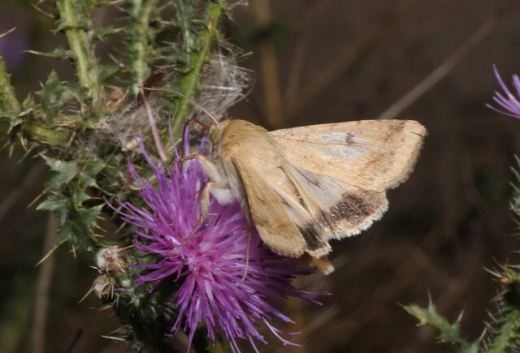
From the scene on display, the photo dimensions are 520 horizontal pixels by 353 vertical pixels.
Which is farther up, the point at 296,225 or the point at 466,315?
the point at 296,225

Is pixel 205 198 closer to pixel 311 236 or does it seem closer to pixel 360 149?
pixel 311 236

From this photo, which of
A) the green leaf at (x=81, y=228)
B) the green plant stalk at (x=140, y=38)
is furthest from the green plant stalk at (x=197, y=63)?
the green leaf at (x=81, y=228)

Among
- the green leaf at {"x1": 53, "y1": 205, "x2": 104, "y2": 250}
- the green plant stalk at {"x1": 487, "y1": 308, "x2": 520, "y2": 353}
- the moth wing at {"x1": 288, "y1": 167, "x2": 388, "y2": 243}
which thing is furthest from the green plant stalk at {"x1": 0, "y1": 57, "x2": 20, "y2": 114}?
the green plant stalk at {"x1": 487, "y1": 308, "x2": 520, "y2": 353}

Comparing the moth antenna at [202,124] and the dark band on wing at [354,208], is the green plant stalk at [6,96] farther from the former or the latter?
the dark band on wing at [354,208]

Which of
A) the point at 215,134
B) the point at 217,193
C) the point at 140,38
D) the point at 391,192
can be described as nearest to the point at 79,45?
the point at 140,38

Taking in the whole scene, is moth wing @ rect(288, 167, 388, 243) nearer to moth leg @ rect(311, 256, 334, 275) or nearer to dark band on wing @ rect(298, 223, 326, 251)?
dark band on wing @ rect(298, 223, 326, 251)

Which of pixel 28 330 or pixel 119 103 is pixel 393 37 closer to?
pixel 28 330

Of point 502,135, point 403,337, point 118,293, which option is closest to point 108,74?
point 118,293
